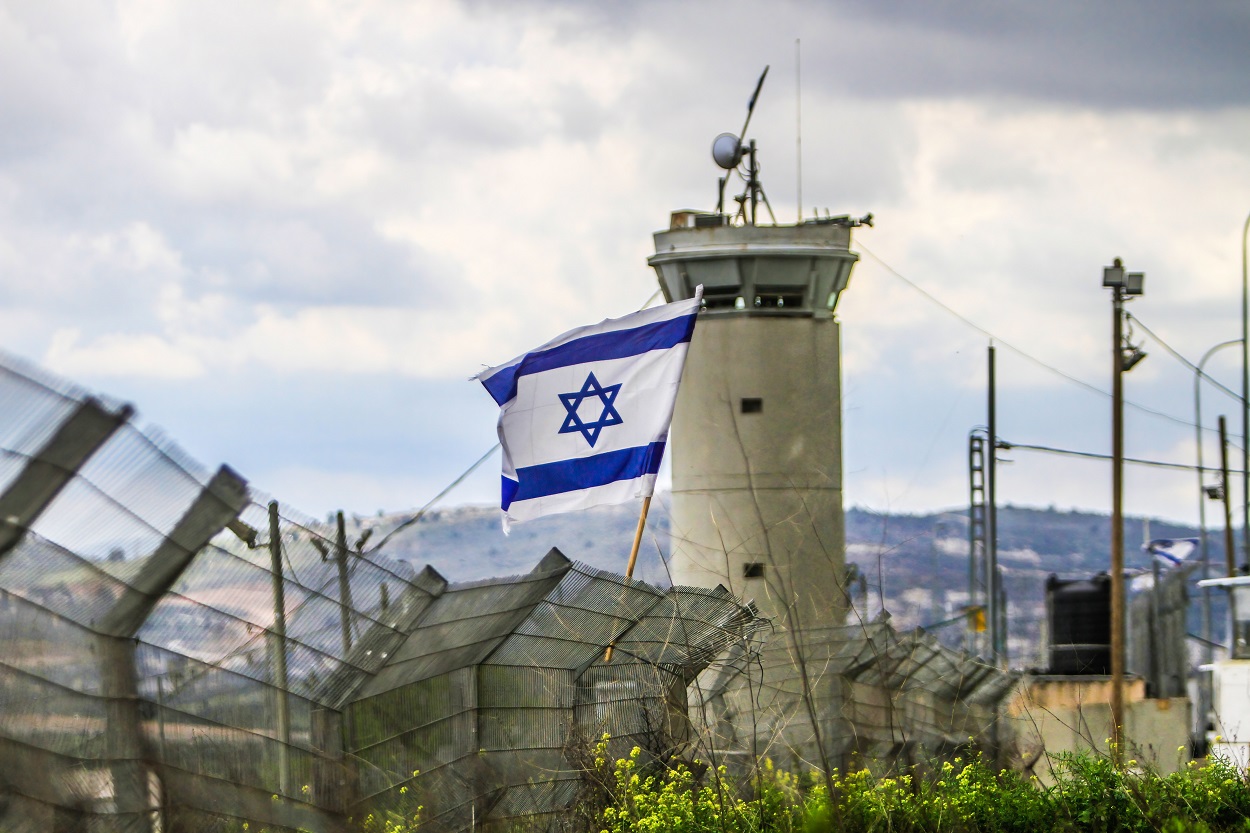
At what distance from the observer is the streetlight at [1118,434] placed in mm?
27234

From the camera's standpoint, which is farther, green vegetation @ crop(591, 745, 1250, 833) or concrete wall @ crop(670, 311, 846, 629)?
concrete wall @ crop(670, 311, 846, 629)

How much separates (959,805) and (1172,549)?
40.3 m

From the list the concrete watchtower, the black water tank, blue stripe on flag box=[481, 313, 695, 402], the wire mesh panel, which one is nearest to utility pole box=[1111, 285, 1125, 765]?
the concrete watchtower

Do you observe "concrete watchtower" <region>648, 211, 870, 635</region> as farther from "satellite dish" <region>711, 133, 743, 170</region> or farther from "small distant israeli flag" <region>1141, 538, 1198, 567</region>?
"small distant israeli flag" <region>1141, 538, 1198, 567</region>

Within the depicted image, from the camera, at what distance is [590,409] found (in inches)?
662

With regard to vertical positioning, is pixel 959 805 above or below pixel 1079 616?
below

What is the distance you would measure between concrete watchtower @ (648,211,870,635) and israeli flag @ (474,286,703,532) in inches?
457

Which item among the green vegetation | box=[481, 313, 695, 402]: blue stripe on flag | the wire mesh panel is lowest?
the green vegetation

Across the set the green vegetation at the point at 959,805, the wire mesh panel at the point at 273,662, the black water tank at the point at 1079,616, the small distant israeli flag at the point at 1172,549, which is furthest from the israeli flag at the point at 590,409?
the small distant israeli flag at the point at 1172,549

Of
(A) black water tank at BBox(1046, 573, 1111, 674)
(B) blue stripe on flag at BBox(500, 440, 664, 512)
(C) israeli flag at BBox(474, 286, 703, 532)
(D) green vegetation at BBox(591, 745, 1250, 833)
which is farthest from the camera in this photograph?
(A) black water tank at BBox(1046, 573, 1111, 674)

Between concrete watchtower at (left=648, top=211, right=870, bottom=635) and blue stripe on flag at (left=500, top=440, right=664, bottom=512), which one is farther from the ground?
concrete watchtower at (left=648, top=211, right=870, bottom=635)

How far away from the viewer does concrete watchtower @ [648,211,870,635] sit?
28.6 metres

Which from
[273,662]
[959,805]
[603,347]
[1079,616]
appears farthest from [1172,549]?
[273,662]

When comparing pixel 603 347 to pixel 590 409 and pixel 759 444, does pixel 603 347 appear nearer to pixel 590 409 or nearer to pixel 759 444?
pixel 590 409
